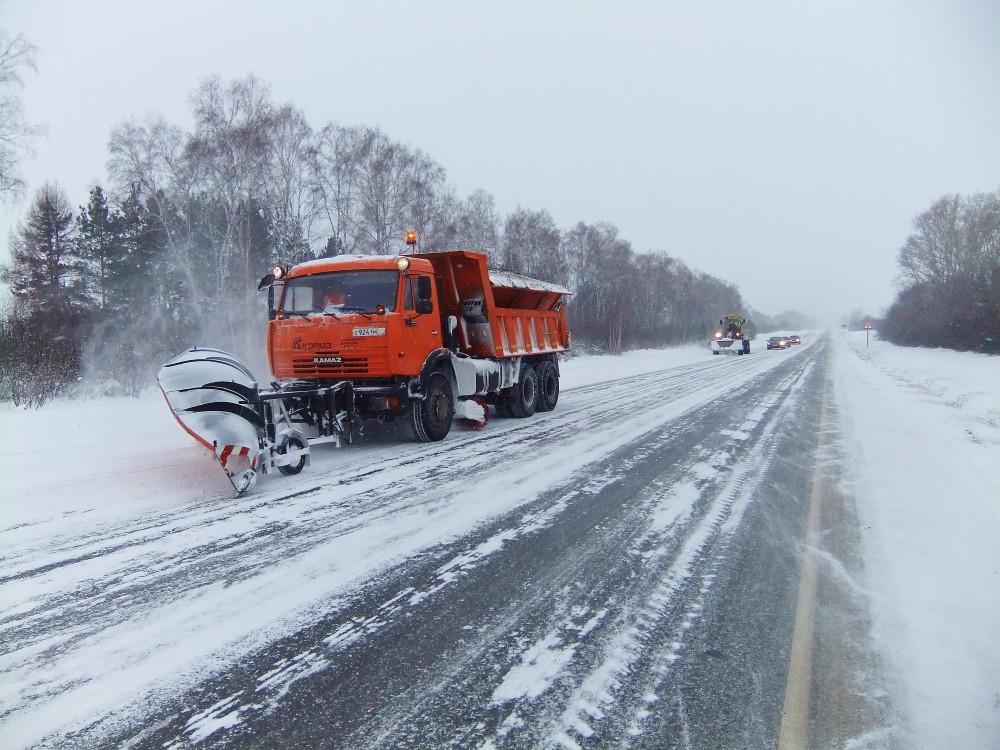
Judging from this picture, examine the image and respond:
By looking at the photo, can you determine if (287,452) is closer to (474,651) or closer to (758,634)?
(474,651)

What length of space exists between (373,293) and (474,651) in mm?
6314

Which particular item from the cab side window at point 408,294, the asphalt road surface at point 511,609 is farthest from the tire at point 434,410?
the asphalt road surface at point 511,609

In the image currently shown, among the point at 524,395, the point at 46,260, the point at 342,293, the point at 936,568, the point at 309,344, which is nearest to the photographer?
the point at 936,568

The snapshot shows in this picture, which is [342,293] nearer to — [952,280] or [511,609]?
[511,609]

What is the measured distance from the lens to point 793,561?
4.43 m

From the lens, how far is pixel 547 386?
1366 cm

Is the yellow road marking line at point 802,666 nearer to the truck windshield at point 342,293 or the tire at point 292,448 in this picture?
the tire at point 292,448

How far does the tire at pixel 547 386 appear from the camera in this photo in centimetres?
1345

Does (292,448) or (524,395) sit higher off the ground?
(524,395)

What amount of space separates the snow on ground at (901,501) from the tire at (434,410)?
2879 mm

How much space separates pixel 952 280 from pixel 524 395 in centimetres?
5252

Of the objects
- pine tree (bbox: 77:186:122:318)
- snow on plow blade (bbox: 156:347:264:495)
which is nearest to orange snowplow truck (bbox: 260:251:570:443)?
snow on plow blade (bbox: 156:347:264:495)

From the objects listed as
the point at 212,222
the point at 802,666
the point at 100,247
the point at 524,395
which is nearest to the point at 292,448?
the point at 802,666

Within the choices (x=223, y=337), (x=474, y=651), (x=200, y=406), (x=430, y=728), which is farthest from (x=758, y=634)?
(x=223, y=337)
